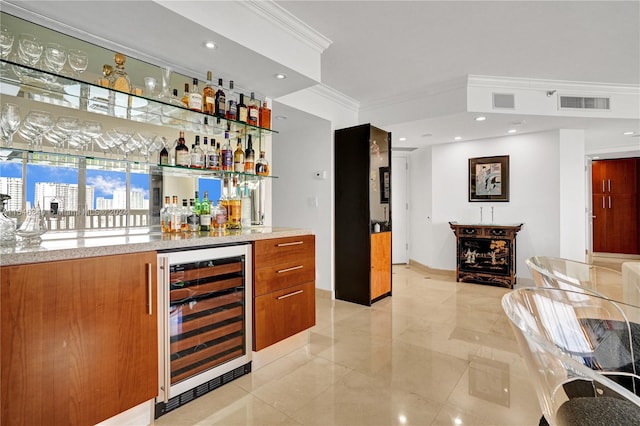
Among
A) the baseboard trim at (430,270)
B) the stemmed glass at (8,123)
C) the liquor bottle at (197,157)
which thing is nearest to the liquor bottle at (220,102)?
the liquor bottle at (197,157)

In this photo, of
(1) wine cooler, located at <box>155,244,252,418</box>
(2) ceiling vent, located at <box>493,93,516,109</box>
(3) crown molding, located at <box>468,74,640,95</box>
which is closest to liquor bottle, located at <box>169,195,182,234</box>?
(1) wine cooler, located at <box>155,244,252,418</box>

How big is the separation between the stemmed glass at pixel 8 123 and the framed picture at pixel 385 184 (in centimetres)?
336

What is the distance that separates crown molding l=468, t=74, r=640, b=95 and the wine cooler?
3.33 m

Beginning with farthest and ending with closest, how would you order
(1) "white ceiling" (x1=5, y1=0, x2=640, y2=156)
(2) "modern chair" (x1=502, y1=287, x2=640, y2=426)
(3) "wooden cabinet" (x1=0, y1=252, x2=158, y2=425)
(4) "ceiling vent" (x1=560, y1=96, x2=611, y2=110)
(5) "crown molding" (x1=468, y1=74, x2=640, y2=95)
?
(4) "ceiling vent" (x1=560, y1=96, x2=611, y2=110) < (5) "crown molding" (x1=468, y1=74, x2=640, y2=95) < (1) "white ceiling" (x1=5, y1=0, x2=640, y2=156) < (3) "wooden cabinet" (x1=0, y1=252, x2=158, y2=425) < (2) "modern chair" (x1=502, y1=287, x2=640, y2=426)

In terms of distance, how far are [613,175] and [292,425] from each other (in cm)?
901

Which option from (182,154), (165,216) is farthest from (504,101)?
(165,216)

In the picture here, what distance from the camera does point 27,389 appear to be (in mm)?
1234

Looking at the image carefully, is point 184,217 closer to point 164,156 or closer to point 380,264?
point 164,156

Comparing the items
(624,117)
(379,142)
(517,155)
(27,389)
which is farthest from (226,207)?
(624,117)

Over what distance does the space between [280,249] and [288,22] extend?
1715mm

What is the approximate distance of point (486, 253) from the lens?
15.5ft

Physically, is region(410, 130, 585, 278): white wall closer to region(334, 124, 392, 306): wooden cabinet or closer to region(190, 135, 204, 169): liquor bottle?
region(334, 124, 392, 306): wooden cabinet

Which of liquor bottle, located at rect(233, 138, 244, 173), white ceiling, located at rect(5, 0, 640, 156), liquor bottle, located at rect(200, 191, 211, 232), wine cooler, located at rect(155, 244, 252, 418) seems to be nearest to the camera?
wine cooler, located at rect(155, 244, 252, 418)

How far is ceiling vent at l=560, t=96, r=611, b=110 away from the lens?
3.87 m
